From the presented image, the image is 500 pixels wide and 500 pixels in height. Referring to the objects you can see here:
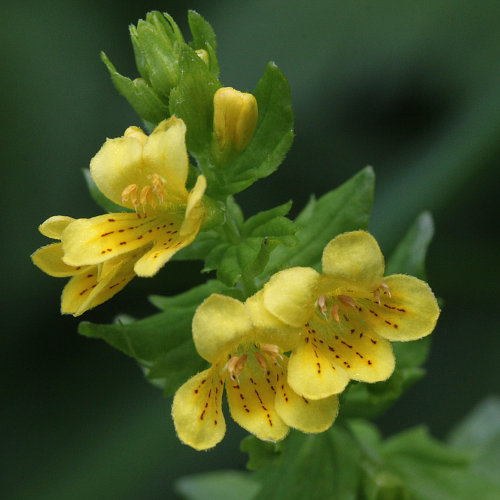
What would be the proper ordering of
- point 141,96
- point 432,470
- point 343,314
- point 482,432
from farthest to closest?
point 482,432 → point 432,470 → point 141,96 → point 343,314

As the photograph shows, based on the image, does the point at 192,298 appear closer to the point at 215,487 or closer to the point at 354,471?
the point at 354,471

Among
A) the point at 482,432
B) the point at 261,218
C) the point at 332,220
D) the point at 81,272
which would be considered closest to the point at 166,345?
the point at 81,272

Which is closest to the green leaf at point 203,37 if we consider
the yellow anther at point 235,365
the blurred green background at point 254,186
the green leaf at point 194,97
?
the green leaf at point 194,97

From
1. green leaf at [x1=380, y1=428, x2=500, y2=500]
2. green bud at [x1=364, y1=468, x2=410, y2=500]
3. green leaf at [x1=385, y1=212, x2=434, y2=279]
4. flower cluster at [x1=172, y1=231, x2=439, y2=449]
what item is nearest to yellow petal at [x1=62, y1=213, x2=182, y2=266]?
flower cluster at [x1=172, y1=231, x2=439, y2=449]

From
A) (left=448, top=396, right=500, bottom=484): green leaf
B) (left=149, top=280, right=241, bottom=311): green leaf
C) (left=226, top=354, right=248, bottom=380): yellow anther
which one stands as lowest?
(left=448, top=396, right=500, bottom=484): green leaf

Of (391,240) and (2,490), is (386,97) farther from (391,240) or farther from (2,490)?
(2,490)

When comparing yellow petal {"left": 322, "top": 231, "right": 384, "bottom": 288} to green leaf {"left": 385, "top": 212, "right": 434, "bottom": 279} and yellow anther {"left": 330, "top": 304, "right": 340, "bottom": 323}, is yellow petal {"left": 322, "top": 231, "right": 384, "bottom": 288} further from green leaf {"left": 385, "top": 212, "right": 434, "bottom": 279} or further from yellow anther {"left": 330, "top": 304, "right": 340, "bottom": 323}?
green leaf {"left": 385, "top": 212, "right": 434, "bottom": 279}
